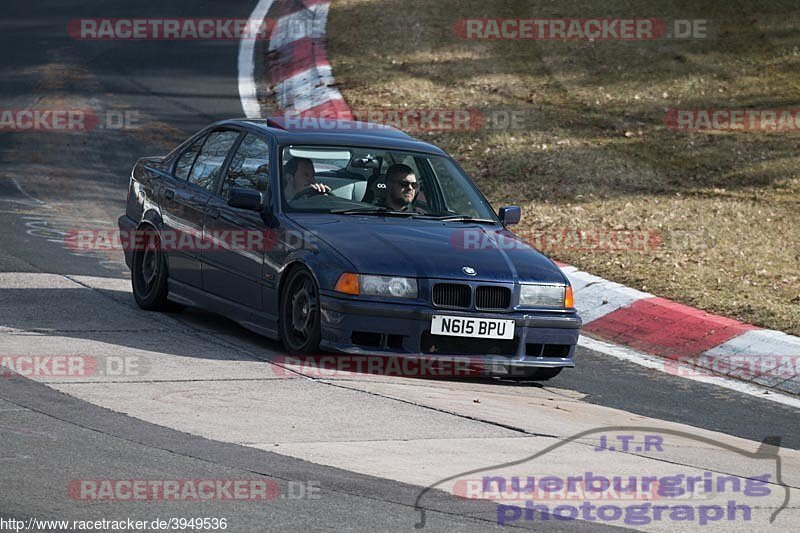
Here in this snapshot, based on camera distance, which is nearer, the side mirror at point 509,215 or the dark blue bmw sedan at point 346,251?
the dark blue bmw sedan at point 346,251

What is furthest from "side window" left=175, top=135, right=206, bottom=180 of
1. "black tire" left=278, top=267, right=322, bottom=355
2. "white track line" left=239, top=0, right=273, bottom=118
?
"white track line" left=239, top=0, right=273, bottom=118

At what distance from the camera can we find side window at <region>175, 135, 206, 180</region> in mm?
10289

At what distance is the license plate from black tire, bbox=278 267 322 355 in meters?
0.75

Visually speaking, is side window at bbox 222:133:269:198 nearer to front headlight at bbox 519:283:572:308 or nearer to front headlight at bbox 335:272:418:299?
front headlight at bbox 335:272:418:299

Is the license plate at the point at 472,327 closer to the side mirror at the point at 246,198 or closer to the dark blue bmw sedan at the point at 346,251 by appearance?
the dark blue bmw sedan at the point at 346,251

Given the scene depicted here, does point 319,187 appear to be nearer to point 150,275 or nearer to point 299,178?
point 299,178

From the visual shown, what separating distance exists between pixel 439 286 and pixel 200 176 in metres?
2.58

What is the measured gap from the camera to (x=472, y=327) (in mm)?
8312

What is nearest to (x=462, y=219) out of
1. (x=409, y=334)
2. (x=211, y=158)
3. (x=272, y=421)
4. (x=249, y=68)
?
(x=409, y=334)

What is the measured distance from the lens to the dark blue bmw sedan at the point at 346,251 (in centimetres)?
828

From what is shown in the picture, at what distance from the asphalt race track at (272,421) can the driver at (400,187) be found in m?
1.31

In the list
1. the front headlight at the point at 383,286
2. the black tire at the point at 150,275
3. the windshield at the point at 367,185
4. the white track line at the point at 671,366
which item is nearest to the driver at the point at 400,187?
the windshield at the point at 367,185

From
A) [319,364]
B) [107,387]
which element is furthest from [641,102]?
[107,387]

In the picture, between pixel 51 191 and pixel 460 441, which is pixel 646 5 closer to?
pixel 51 191
